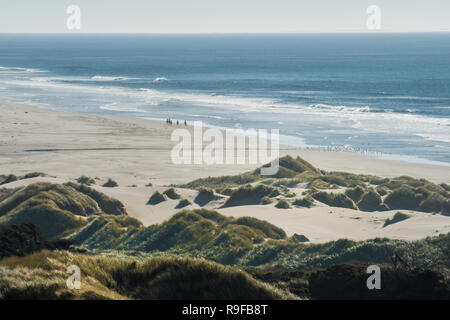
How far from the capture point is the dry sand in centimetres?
2200

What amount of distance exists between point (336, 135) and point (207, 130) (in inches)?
435

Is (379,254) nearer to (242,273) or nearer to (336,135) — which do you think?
(242,273)

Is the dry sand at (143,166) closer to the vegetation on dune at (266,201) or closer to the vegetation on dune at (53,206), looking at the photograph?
the vegetation on dune at (266,201)

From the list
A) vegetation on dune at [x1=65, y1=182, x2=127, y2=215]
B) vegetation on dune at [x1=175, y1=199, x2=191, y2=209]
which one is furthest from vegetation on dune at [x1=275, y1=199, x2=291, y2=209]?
vegetation on dune at [x1=65, y1=182, x2=127, y2=215]

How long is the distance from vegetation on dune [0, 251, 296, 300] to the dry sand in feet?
32.9

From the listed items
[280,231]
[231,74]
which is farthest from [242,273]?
[231,74]

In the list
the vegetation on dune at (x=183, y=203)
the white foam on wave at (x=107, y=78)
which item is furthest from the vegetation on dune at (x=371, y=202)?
the white foam on wave at (x=107, y=78)

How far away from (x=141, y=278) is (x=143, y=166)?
3187cm

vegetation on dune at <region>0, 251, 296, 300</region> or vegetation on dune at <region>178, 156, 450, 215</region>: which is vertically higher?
vegetation on dune at <region>0, 251, 296, 300</region>

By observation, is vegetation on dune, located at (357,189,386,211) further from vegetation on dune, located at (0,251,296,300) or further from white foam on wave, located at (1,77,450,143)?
white foam on wave, located at (1,77,450,143)

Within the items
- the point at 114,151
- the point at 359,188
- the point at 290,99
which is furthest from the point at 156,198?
the point at 290,99

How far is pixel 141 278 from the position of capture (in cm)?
1073

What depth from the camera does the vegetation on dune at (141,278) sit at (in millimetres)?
9906

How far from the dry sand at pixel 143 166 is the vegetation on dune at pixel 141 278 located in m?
10.0
